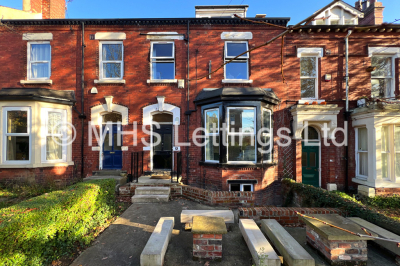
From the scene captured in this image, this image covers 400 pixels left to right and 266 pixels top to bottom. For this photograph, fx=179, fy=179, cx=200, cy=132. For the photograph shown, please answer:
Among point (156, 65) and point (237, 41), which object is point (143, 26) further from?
point (237, 41)

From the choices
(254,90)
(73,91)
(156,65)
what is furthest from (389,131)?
(73,91)

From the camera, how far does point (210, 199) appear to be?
520cm

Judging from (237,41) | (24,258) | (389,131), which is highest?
(237,41)

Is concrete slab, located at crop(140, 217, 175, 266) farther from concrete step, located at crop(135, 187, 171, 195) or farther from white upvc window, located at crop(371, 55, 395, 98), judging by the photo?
white upvc window, located at crop(371, 55, 395, 98)

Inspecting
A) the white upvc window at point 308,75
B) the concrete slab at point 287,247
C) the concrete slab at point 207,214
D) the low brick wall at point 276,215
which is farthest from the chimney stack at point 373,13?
the concrete slab at point 207,214

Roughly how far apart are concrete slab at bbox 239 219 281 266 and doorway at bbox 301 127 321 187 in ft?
18.4

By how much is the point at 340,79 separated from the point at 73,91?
457 inches

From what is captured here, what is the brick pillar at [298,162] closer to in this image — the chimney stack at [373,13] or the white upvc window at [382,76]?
the white upvc window at [382,76]

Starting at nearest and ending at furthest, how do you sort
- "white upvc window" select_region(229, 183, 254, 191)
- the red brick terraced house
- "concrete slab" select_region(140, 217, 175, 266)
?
Answer: 1. "concrete slab" select_region(140, 217, 175, 266)
2. "white upvc window" select_region(229, 183, 254, 191)
3. the red brick terraced house

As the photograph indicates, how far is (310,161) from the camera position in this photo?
7816mm

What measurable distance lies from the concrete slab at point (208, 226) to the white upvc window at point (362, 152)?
7.39m

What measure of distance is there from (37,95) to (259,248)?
851 centimetres

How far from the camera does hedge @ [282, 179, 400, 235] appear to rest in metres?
3.47

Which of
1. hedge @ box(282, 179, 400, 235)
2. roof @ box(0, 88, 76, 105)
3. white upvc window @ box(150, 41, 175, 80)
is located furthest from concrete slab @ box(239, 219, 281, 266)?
roof @ box(0, 88, 76, 105)
